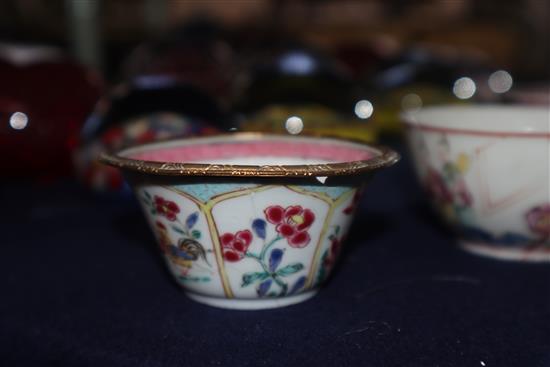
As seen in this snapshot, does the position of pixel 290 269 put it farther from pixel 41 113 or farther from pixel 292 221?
pixel 41 113

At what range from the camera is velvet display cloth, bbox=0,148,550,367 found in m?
0.37

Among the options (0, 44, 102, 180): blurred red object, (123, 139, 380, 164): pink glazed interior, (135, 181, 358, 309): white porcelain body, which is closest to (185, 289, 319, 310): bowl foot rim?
(135, 181, 358, 309): white porcelain body

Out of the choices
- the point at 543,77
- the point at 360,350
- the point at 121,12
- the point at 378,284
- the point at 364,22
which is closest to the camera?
the point at 360,350

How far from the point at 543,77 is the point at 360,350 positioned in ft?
4.81

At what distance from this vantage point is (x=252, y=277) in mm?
419

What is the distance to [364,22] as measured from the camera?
2.66m

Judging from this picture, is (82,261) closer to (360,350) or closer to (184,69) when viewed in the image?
(360,350)

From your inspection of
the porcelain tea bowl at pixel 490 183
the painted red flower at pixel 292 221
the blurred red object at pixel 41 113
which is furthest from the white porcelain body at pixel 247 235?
the blurred red object at pixel 41 113

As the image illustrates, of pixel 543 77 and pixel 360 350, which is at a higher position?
pixel 360 350

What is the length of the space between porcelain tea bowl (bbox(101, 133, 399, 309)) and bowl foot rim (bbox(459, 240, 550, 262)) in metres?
0.15

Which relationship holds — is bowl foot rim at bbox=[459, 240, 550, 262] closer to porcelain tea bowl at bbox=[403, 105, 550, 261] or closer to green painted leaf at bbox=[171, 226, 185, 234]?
porcelain tea bowl at bbox=[403, 105, 550, 261]

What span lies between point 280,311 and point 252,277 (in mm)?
30

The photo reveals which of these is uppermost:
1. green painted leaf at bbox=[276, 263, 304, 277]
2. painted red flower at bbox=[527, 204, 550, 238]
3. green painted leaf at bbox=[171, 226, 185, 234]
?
green painted leaf at bbox=[171, 226, 185, 234]

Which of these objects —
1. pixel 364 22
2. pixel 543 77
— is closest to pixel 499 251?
pixel 543 77
